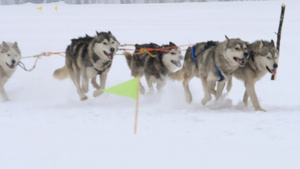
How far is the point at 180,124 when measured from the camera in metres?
4.26

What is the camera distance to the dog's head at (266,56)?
4926mm

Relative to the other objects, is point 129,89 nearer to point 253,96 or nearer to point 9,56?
point 253,96

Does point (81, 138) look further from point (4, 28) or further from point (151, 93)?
point (4, 28)

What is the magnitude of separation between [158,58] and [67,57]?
1412 mm

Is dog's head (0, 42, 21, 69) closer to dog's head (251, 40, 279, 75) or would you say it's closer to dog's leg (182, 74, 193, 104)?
dog's leg (182, 74, 193, 104)

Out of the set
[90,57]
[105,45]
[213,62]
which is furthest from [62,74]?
[213,62]

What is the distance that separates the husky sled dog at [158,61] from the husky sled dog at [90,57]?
24.6 inches

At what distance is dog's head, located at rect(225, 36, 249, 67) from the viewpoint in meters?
4.94

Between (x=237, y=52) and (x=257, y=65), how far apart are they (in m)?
0.36

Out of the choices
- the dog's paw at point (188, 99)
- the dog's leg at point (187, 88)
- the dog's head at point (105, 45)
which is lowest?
the dog's paw at point (188, 99)

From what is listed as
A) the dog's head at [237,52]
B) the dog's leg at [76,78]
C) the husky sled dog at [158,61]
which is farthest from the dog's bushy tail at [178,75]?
the dog's leg at [76,78]

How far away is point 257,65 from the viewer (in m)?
5.11

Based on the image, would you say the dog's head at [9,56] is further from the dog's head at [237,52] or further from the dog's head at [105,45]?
the dog's head at [237,52]

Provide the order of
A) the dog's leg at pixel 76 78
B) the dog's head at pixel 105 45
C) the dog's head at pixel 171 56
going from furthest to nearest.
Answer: the dog's head at pixel 171 56 < the dog's leg at pixel 76 78 < the dog's head at pixel 105 45
